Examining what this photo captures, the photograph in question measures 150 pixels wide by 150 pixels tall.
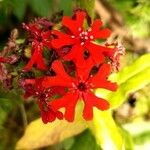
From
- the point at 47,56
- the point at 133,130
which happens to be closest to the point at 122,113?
the point at 133,130

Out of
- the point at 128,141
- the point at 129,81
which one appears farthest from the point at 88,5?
the point at 128,141

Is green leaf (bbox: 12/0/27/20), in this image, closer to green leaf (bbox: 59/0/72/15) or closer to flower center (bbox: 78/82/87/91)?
green leaf (bbox: 59/0/72/15)

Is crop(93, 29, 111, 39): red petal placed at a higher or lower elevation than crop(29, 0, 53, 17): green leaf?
lower

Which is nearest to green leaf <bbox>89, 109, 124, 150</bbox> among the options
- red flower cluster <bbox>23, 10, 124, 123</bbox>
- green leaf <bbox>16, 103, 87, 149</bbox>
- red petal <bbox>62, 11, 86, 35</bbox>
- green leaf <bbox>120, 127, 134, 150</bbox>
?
green leaf <bbox>16, 103, 87, 149</bbox>

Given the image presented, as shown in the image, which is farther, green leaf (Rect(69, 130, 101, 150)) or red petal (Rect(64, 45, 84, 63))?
green leaf (Rect(69, 130, 101, 150))

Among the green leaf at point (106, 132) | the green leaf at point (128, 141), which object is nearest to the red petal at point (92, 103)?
the green leaf at point (106, 132)

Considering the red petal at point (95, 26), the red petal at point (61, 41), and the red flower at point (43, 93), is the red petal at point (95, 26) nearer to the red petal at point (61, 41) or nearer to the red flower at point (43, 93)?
the red petal at point (61, 41)

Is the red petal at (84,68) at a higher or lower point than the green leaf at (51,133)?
lower

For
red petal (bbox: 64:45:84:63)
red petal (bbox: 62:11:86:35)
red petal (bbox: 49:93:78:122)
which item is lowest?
red petal (bbox: 49:93:78:122)
